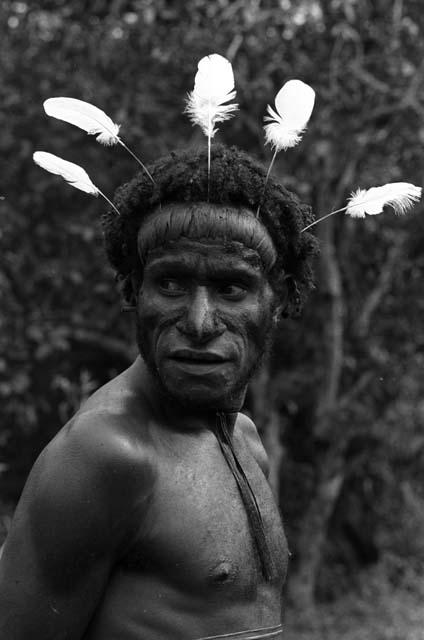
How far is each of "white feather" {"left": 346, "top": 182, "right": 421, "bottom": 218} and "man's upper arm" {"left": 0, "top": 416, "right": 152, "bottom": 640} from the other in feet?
2.84

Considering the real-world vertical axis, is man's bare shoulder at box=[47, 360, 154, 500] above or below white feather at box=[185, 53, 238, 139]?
below

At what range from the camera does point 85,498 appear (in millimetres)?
1966

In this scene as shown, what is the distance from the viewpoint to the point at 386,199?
2365mm

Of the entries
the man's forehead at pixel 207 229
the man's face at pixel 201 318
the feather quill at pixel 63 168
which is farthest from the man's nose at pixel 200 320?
the feather quill at pixel 63 168

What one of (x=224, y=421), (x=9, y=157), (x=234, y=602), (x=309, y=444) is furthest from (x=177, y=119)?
(x=234, y=602)

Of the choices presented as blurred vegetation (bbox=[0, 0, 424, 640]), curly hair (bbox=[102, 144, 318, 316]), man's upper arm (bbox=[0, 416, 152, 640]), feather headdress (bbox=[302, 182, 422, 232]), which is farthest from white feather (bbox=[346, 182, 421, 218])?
blurred vegetation (bbox=[0, 0, 424, 640])

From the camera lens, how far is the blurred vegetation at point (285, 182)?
5719 millimetres

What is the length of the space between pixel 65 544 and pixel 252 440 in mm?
788

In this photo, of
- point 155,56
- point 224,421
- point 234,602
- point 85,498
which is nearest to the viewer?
point 85,498

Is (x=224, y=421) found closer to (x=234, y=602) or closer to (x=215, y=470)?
(x=215, y=470)

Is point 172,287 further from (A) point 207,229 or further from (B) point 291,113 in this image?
(B) point 291,113

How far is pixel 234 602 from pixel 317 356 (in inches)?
161

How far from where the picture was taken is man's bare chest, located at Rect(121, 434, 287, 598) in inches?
80.3

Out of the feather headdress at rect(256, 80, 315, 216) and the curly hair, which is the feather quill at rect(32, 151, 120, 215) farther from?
the feather headdress at rect(256, 80, 315, 216)
